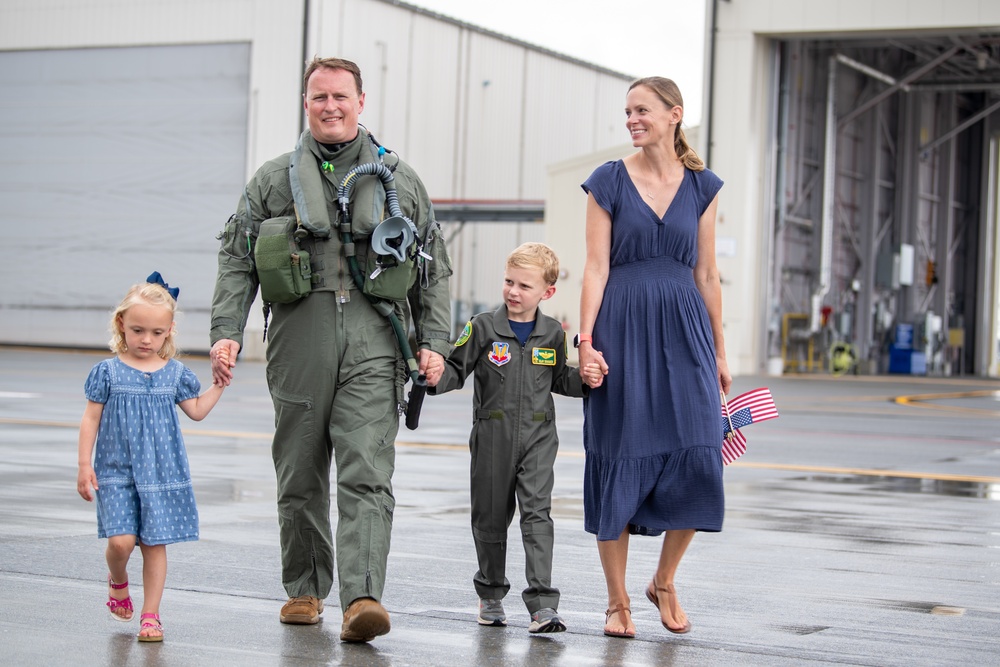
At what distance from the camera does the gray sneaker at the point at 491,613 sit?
208 inches

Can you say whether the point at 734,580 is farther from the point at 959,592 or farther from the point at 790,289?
the point at 790,289

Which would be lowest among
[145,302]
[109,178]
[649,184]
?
[145,302]

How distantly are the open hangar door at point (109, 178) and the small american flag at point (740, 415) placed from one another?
107 ft

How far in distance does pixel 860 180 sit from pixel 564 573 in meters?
36.9

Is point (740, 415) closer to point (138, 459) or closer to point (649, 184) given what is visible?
point (649, 184)

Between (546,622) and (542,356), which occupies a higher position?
(542,356)

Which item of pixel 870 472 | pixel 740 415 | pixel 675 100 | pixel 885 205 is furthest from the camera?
pixel 885 205

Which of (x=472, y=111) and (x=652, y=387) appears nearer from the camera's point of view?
(x=652, y=387)

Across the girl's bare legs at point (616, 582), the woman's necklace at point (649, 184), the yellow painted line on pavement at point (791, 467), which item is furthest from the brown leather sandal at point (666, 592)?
the yellow painted line on pavement at point (791, 467)

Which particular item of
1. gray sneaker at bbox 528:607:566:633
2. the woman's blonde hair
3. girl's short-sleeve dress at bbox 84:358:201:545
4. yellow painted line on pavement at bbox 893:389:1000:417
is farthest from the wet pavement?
yellow painted line on pavement at bbox 893:389:1000:417

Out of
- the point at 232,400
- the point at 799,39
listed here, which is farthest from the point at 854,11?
the point at 232,400

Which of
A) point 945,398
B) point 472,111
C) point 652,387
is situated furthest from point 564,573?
point 472,111

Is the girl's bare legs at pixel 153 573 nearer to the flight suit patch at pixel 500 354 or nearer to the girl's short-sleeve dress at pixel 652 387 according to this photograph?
the flight suit patch at pixel 500 354

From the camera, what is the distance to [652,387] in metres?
5.24
